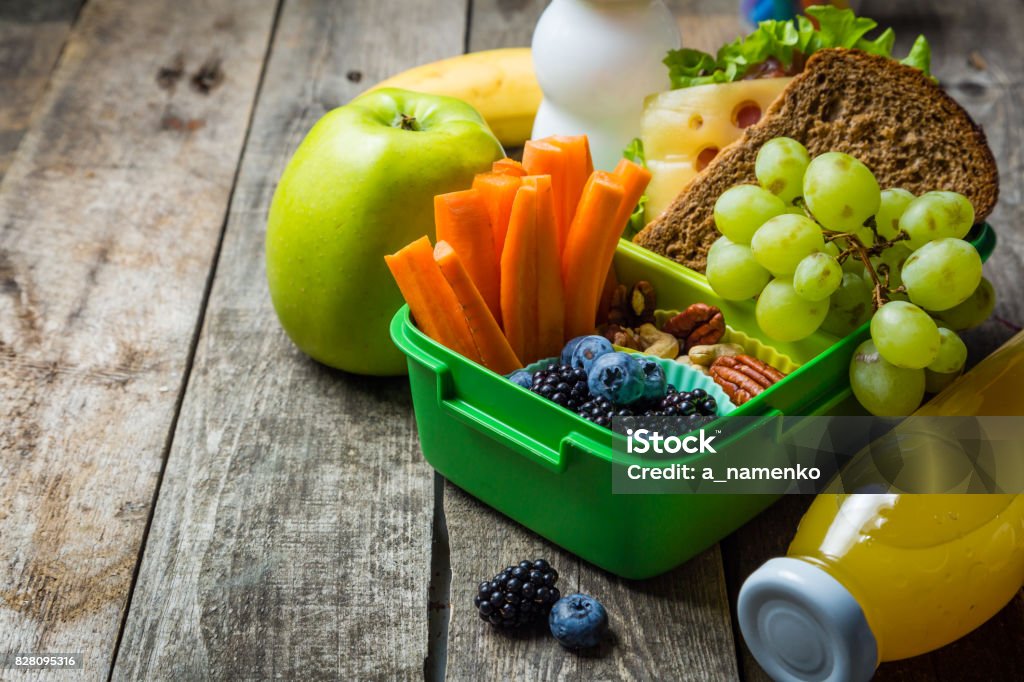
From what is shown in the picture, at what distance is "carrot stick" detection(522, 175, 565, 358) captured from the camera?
0.99 meters

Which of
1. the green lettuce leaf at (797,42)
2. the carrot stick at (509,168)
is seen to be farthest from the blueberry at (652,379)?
the green lettuce leaf at (797,42)

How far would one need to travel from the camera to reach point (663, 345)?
105cm

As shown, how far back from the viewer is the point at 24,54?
1900mm

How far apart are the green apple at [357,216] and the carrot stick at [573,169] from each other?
4.6 inches

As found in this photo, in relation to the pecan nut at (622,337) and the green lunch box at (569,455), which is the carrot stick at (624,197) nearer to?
the pecan nut at (622,337)

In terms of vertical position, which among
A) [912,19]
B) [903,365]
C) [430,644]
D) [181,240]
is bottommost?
[181,240]

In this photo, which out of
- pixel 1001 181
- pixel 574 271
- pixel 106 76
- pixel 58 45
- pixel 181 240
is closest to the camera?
pixel 574 271

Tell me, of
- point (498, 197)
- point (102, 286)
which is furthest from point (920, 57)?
point (102, 286)

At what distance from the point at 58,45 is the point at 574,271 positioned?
1.31 metres

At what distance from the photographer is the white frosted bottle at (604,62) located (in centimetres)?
132

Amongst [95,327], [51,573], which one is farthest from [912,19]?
[51,573]

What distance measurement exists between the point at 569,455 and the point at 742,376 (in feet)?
0.63

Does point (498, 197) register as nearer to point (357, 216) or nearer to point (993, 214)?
point (357, 216)

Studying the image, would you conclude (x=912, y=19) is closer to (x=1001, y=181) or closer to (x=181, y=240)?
(x=1001, y=181)
